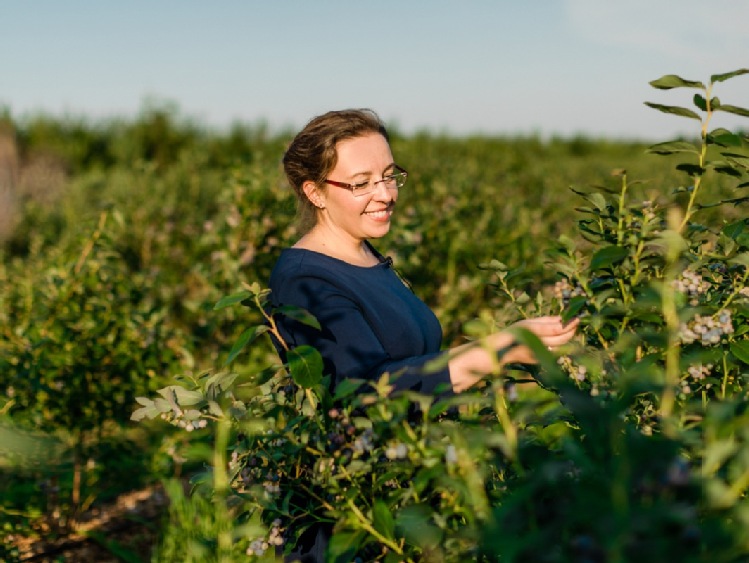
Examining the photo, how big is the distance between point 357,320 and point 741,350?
88cm

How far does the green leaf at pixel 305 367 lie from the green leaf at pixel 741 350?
2.74ft

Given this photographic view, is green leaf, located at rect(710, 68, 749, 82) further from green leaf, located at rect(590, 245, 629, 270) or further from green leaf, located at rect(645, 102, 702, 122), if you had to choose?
green leaf, located at rect(590, 245, 629, 270)

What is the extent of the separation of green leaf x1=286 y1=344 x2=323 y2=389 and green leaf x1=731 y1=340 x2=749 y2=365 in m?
0.84

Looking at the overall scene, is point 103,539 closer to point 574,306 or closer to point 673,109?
point 574,306

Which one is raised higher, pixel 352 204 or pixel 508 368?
pixel 352 204

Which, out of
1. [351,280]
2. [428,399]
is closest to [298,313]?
[428,399]

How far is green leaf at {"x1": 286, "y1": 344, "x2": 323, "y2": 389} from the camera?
1.38 metres

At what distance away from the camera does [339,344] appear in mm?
1862

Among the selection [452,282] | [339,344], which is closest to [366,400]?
[339,344]

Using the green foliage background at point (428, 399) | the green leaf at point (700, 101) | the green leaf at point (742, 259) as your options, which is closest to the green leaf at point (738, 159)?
the green foliage background at point (428, 399)

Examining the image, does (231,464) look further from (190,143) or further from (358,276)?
(190,143)

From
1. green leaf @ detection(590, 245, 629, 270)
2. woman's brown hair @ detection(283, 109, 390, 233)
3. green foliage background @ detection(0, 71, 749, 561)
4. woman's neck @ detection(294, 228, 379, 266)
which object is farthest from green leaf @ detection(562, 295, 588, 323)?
woman's brown hair @ detection(283, 109, 390, 233)

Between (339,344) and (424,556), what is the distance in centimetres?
69

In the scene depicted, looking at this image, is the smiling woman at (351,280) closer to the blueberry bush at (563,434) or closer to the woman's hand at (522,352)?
the woman's hand at (522,352)
